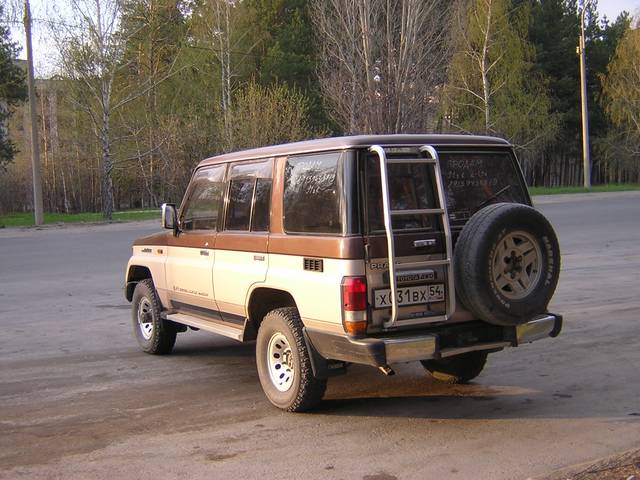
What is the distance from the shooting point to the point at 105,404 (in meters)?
6.36

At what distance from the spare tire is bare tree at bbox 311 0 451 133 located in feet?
82.2

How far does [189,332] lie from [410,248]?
198 inches

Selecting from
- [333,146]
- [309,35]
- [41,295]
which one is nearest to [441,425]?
[333,146]

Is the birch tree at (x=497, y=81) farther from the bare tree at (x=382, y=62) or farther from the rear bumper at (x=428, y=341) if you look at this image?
the rear bumper at (x=428, y=341)

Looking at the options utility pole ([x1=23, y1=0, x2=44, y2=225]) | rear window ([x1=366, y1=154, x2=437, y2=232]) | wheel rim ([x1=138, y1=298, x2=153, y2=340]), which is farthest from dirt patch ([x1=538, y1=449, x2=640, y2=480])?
utility pole ([x1=23, y1=0, x2=44, y2=225])

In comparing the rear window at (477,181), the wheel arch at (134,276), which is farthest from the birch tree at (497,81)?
the rear window at (477,181)

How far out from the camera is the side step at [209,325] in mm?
6625

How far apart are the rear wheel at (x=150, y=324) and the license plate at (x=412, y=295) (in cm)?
350

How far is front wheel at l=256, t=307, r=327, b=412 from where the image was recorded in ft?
18.9

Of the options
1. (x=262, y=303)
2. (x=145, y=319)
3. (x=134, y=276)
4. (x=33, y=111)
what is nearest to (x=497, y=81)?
(x=33, y=111)

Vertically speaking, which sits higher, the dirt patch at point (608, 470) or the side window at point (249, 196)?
the side window at point (249, 196)

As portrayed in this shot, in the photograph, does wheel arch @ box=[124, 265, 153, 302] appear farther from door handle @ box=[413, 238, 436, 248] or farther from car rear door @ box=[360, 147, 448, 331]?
door handle @ box=[413, 238, 436, 248]

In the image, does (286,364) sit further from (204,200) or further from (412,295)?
(204,200)

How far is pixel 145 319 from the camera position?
8.53 m
